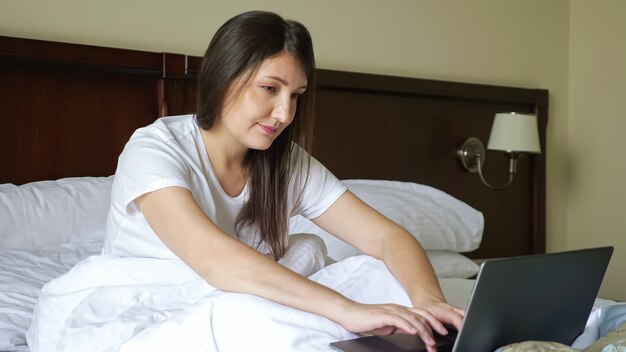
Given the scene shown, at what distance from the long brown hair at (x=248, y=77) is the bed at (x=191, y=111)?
132 mm

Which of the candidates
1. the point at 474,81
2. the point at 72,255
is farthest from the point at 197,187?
the point at 474,81

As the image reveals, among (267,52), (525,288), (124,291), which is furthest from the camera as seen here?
(267,52)

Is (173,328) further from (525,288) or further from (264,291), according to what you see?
(525,288)

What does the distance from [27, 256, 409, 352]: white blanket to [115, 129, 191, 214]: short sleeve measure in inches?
5.2

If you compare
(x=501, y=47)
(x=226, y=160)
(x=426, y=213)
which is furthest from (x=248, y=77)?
(x=501, y=47)

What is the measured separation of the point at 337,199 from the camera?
1.56m

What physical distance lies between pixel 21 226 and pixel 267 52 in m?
0.79

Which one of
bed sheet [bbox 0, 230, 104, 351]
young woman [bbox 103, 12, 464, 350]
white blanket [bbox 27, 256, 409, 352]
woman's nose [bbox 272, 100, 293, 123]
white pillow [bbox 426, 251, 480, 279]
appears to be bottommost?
white pillow [bbox 426, 251, 480, 279]


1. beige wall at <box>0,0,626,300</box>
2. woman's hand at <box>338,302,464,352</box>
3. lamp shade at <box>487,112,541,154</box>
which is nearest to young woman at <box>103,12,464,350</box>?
woman's hand at <box>338,302,464,352</box>

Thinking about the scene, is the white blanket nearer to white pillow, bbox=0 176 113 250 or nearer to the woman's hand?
the woman's hand

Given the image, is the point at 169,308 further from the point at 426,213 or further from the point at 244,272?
the point at 426,213

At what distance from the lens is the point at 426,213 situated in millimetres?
2250

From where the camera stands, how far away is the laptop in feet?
2.93

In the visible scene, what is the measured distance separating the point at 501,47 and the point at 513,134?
19.3 inches
